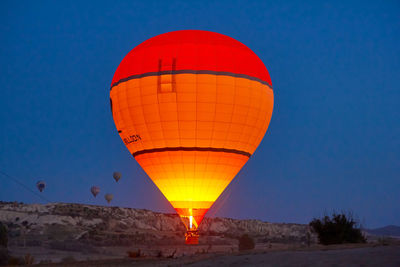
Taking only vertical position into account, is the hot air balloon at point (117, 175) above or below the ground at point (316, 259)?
above

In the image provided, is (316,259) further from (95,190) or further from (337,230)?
(95,190)

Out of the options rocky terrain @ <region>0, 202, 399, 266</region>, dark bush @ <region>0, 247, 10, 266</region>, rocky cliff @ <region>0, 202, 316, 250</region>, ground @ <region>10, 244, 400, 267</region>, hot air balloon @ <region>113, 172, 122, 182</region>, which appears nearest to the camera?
ground @ <region>10, 244, 400, 267</region>

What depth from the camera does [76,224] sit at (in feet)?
198

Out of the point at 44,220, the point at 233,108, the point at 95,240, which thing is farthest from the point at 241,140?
the point at 44,220

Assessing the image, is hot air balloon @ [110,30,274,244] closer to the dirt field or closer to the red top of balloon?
the red top of balloon

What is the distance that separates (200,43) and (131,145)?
22.5ft

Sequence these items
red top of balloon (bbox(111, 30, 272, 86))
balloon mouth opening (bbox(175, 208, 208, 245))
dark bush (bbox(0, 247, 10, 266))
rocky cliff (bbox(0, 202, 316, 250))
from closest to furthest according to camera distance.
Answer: dark bush (bbox(0, 247, 10, 266)) < red top of balloon (bbox(111, 30, 272, 86)) < balloon mouth opening (bbox(175, 208, 208, 245)) < rocky cliff (bbox(0, 202, 316, 250))

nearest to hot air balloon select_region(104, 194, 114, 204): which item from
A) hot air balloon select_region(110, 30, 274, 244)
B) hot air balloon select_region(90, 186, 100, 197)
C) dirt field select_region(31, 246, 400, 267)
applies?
hot air balloon select_region(90, 186, 100, 197)

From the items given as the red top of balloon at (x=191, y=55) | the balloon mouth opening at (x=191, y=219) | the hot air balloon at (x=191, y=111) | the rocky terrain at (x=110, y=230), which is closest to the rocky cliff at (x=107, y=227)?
the rocky terrain at (x=110, y=230)

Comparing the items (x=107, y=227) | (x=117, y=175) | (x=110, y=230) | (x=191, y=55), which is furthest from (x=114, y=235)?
(x=191, y=55)

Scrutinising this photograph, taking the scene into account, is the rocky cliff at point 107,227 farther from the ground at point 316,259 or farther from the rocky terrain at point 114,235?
the ground at point 316,259

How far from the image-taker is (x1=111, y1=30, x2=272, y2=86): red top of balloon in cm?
2669

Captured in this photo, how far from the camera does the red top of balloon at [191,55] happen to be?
2669cm

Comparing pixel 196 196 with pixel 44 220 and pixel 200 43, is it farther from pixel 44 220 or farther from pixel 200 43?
pixel 44 220
